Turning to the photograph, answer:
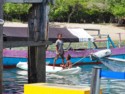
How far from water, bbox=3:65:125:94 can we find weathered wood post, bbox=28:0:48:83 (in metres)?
1.47

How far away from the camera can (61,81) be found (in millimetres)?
17312

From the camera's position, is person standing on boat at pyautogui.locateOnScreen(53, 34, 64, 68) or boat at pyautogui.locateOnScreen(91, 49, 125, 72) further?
person standing on boat at pyautogui.locateOnScreen(53, 34, 64, 68)

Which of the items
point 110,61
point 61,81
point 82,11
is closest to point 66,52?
point 110,61

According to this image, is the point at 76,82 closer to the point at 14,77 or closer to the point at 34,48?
the point at 14,77

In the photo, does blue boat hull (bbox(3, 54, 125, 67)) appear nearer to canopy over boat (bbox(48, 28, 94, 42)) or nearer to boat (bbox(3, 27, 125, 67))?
boat (bbox(3, 27, 125, 67))

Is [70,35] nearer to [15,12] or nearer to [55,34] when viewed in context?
[55,34]

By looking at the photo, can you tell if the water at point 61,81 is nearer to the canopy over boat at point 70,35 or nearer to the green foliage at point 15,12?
the canopy over boat at point 70,35

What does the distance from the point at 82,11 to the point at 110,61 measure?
40.7m

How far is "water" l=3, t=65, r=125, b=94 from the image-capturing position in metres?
14.6

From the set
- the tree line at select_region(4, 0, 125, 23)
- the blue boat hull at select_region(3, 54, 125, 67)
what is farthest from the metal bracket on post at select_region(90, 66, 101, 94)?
the tree line at select_region(4, 0, 125, 23)

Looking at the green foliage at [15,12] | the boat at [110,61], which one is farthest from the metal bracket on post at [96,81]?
the green foliage at [15,12]

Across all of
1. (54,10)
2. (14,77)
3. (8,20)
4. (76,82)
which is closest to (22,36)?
(14,77)

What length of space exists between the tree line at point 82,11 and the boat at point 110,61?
34.9 m

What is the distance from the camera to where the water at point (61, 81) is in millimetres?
14562
